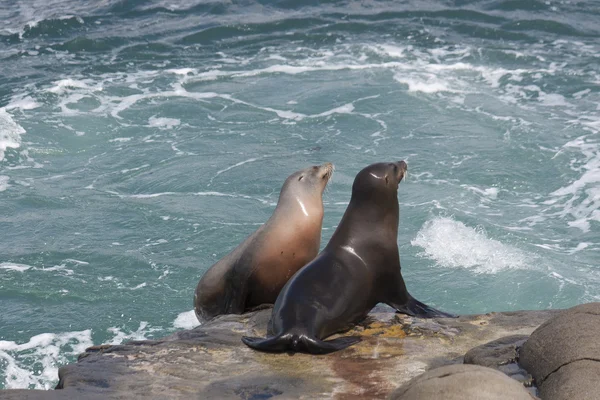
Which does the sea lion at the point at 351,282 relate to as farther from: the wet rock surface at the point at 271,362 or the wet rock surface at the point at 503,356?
the wet rock surface at the point at 503,356

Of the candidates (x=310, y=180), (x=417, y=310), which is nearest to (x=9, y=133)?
(x=310, y=180)

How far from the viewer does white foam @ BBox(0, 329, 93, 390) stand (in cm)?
788

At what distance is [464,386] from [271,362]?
6.72 ft

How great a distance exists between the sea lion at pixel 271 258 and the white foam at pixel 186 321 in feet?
4.23

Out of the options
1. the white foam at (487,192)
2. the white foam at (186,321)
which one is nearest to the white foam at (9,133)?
the white foam at (186,321)

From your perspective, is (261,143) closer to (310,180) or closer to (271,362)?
(310,180)

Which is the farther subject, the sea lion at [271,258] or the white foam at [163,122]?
the white foam at [163,122]

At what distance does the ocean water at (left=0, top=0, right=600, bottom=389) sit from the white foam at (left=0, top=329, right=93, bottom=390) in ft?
0.08

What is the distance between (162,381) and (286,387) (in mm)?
777

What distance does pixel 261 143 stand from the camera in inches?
580

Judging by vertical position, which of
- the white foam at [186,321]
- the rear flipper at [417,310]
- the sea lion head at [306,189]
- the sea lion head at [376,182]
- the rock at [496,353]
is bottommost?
the white foam at [186,321]

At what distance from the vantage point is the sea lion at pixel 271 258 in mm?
7270

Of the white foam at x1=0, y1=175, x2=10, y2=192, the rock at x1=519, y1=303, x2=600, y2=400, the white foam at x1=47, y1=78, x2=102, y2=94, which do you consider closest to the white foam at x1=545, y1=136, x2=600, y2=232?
the rock at x1=519, y1=303, x2=600, y2=400

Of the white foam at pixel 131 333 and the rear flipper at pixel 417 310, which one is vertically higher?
the rear flipper at pixel 417 310
